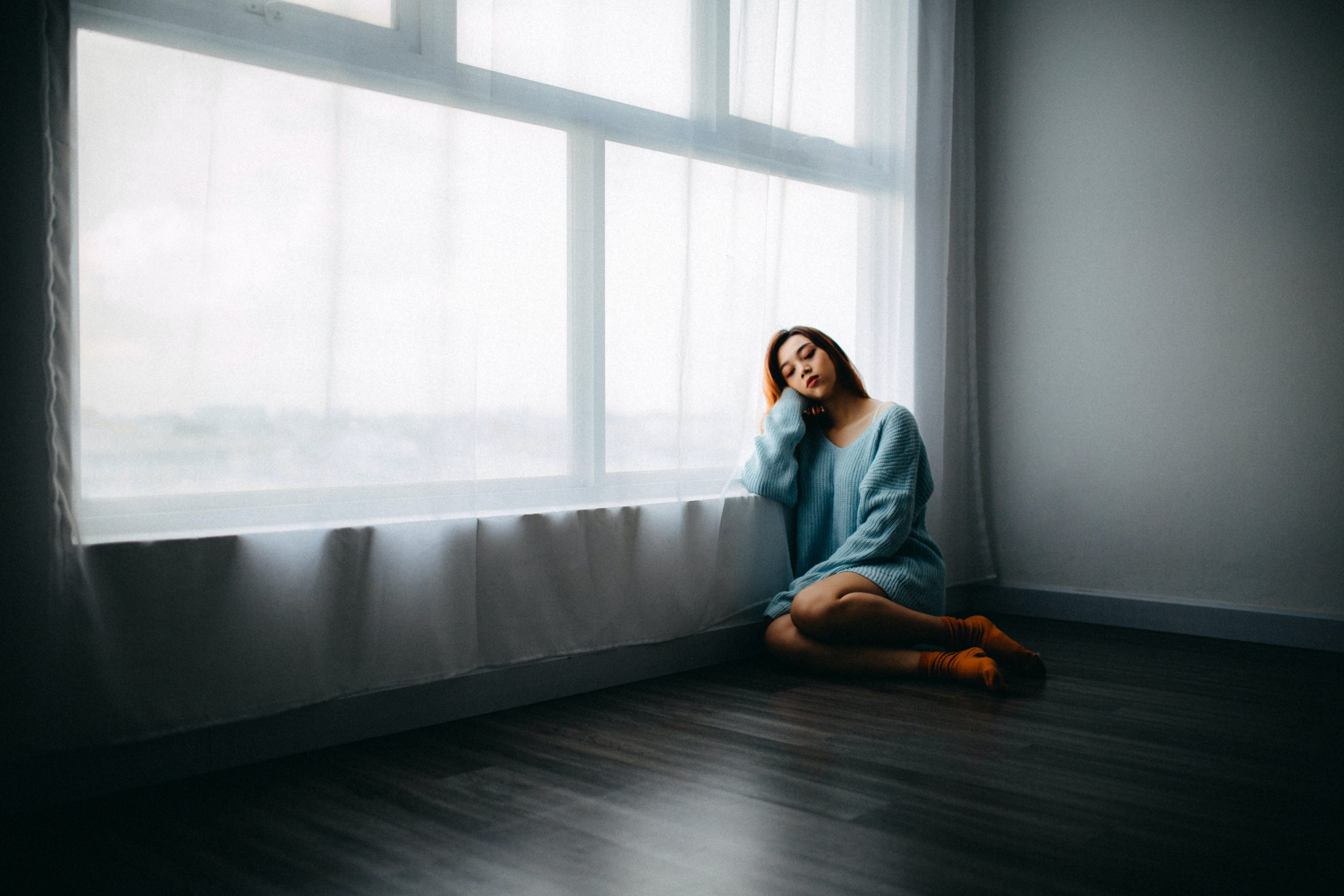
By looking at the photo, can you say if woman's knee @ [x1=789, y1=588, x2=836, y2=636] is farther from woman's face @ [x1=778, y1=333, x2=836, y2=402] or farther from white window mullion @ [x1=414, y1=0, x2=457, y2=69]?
white window mullion @ [x1=414, y1=0, x2=457, y2=69]

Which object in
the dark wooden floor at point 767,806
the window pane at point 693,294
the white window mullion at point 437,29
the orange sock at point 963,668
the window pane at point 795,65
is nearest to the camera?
the dark wooden floor at point 767,806

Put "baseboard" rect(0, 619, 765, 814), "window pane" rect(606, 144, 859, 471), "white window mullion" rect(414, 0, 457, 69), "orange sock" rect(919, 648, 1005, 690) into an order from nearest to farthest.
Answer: "baseboard" rect(0, 619, 765, 814)
"white window mullion" rect(414, 0, 457, 69)
"orange sock" rect(919, 648, 1005, 690)
"window pane" rect(606, 144, 859, 471)

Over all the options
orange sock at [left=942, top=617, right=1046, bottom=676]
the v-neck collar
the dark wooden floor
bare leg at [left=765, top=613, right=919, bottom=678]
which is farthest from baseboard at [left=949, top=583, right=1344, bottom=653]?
bare leg at [left=765, top=613, right=919, bottom=678]

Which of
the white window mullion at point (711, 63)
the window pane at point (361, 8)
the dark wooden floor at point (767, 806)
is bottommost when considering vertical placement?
the dark wooden floor at point (767, 806)

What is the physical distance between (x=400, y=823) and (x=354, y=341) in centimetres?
87

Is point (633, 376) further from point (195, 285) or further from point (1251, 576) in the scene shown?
point (1251, 576)

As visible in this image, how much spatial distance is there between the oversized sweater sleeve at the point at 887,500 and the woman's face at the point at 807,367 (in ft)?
0.64

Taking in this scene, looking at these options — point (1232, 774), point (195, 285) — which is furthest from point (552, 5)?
point (1232, 774)

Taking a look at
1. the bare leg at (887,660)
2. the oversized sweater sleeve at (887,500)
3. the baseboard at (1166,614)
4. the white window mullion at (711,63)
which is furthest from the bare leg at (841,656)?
the white window mullion at (711,63)

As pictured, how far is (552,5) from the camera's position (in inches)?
86.1

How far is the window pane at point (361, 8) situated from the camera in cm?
186

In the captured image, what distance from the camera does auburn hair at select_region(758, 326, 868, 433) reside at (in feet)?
8.82

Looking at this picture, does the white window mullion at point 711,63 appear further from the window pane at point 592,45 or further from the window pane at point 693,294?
the window pane at point 693,294

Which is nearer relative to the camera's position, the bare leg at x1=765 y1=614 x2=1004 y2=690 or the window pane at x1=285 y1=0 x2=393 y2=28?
the window pane at x1=285 y1=0 x2=393 y2=28
